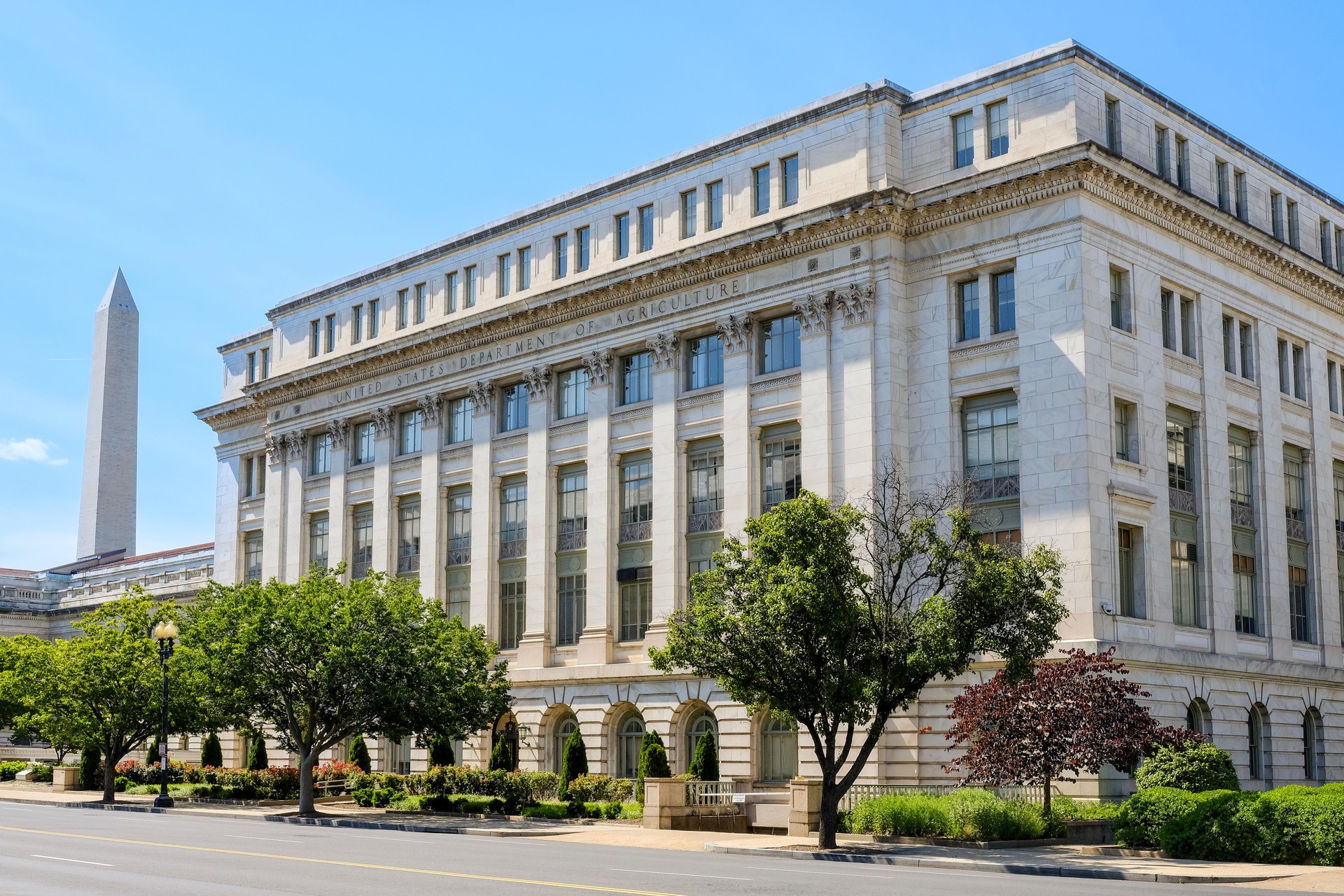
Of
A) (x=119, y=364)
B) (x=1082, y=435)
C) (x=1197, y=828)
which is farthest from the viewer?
(x=119, y=364)

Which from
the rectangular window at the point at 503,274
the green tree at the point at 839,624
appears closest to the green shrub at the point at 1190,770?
the green tree at the point at 839,624

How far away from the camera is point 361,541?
65.0m

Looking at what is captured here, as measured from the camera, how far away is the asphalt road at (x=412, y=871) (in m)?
20.9

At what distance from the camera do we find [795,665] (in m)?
34.8

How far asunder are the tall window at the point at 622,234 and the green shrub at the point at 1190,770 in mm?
27018

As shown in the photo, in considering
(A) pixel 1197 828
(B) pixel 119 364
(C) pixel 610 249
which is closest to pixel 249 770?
(C) pixel 610 249

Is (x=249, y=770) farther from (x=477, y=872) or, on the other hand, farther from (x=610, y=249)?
(x=477, y=872)

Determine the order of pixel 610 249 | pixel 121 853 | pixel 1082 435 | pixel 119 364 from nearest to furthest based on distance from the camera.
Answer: pixel 121 853 → pixel 1082 435 → pixel 610 249 → pixel 119 364

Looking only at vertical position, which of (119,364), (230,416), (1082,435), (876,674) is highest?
(119,364)

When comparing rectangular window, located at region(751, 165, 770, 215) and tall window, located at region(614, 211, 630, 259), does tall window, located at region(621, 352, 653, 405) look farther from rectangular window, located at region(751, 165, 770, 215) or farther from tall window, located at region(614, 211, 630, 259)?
rectangular window, located at region(751, 165, 770, 215)

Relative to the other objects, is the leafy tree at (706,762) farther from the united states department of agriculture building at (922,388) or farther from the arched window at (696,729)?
the arched window at (696,729)

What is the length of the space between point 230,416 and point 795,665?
4952 cm

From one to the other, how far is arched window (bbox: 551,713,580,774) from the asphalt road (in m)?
17.9

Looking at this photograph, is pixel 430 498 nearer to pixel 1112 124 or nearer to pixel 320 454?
pixel 320 454
